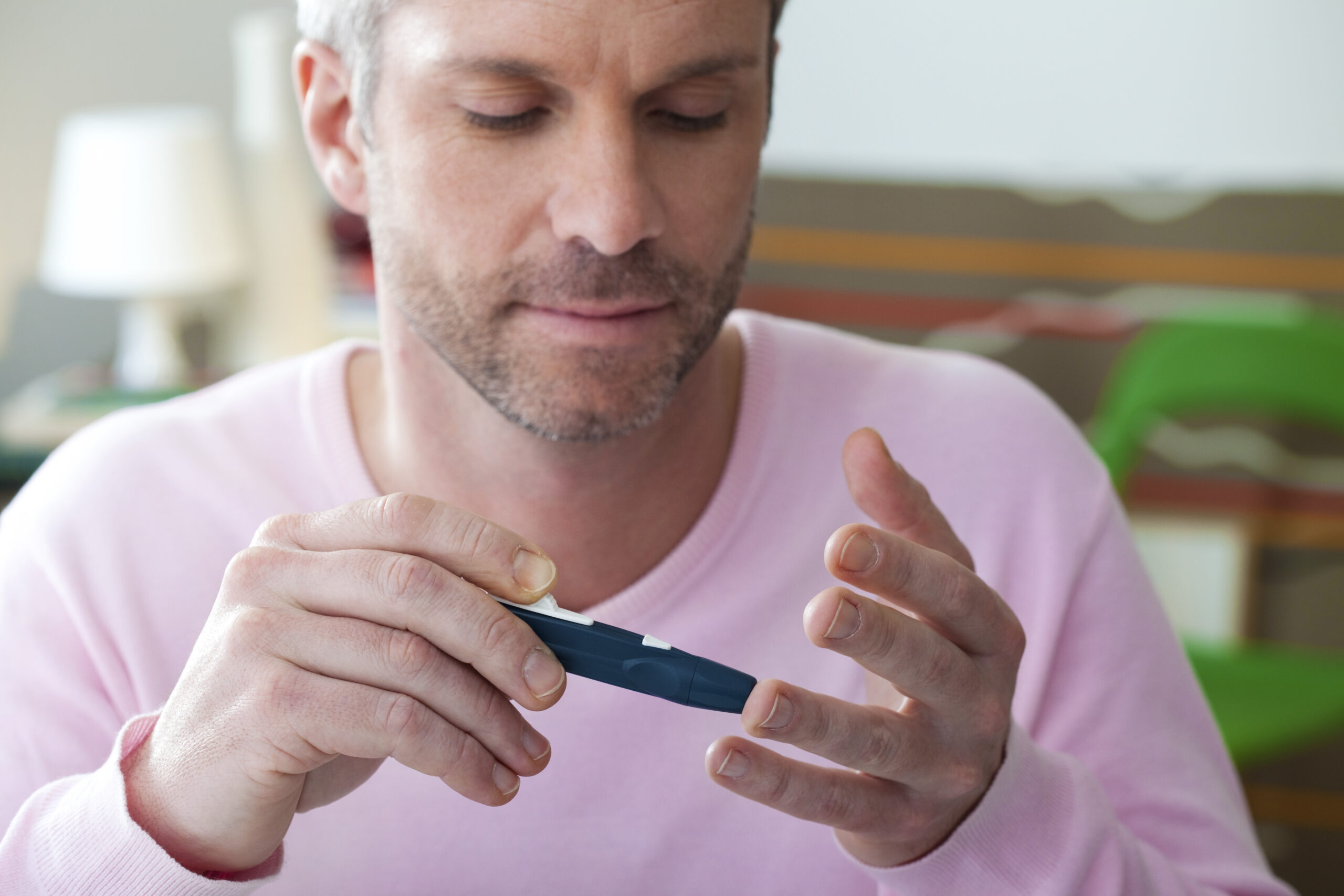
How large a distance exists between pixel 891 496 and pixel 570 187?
0.27 m

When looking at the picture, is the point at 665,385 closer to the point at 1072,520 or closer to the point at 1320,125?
the point at 1072,520

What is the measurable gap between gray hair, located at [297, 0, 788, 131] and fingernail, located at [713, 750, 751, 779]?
49 cm

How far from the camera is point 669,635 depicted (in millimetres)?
917

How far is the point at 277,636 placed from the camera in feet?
2.15

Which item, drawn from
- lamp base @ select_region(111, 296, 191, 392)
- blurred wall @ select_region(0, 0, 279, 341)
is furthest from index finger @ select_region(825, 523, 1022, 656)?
blurred wall @ select_region(0, 0, 279, 341)

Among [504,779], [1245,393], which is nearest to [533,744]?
[504,779]

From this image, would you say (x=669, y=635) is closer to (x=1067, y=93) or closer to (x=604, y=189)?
(x=604, y=189)

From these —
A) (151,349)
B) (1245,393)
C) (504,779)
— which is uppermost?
(504,779)

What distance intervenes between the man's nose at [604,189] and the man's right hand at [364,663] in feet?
0.68

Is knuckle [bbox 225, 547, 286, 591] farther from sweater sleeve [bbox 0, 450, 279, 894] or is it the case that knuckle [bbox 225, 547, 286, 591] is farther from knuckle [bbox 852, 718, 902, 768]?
knuckle [bbox 852, 718, 902, 768]

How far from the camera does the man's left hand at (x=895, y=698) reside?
0.61 meters

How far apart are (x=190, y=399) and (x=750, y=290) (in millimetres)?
1753

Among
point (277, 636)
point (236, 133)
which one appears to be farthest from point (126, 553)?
point (236, 133)

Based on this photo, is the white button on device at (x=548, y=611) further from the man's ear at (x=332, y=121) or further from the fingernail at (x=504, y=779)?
the man's ear at (x=332, y=121)
